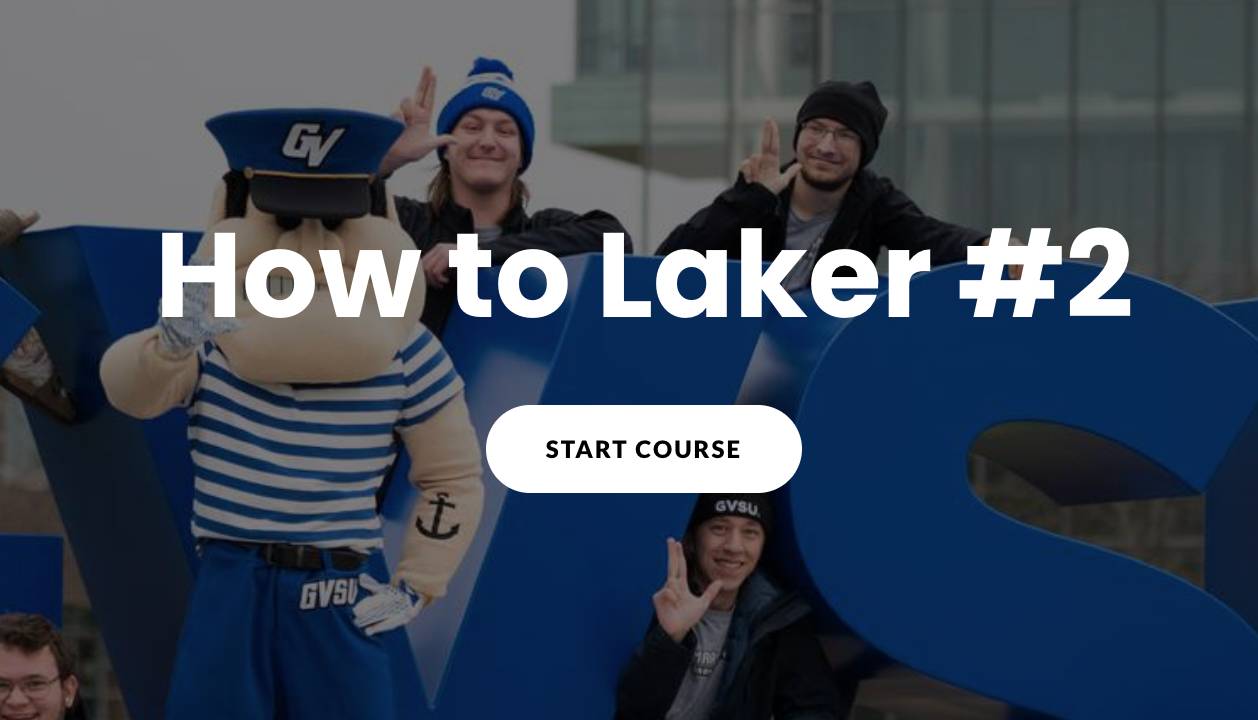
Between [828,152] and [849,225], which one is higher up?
[828,152]

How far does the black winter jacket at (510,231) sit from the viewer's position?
6.06 metres

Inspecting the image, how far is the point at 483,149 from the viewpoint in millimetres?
6164

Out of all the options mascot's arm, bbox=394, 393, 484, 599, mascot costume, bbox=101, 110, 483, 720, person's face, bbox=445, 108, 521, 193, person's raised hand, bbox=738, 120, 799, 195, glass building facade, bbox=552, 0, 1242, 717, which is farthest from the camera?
glass building facade, bbox=552, 0, 1242, 717

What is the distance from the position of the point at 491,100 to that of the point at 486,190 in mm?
223

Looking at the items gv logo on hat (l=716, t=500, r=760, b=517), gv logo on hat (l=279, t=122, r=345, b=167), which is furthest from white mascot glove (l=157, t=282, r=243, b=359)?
gv logo on hat (l=716, t=500, r=760, b=517)

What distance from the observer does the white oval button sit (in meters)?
5.80

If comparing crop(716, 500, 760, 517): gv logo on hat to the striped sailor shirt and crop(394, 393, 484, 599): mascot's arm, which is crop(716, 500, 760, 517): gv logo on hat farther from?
the striped sailor shirt

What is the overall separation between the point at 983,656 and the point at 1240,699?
2.44 ft

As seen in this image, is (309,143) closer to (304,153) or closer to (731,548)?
(304,153)

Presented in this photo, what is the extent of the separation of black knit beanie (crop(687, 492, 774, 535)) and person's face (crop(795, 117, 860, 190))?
97cm

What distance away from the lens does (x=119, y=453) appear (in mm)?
6090

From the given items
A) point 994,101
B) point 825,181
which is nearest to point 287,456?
point 825,181

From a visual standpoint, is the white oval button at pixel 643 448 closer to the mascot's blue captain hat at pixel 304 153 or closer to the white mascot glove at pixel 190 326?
the mascot's blue captain hat at pixel 304 153

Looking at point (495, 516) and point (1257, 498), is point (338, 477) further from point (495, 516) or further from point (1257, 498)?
point (1257, 498)
